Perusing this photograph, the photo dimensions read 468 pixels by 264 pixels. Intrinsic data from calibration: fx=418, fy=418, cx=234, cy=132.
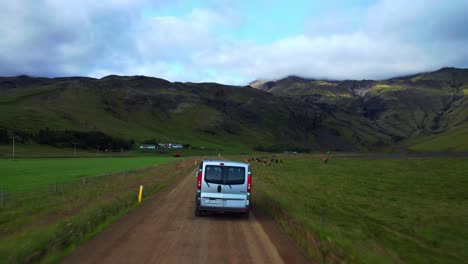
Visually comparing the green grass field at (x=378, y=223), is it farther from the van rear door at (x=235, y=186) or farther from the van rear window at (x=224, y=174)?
the van rear window at (x=224, y=174)

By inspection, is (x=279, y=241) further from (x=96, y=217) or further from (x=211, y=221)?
(x=96, y=217)

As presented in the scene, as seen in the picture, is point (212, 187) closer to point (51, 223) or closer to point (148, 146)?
point (51, 223)

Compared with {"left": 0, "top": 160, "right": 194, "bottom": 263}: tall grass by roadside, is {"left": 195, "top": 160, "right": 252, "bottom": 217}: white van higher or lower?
higher

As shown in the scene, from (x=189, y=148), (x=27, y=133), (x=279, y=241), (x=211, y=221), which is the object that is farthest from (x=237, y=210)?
(x=189, y=148)

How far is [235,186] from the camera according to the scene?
17.9 m

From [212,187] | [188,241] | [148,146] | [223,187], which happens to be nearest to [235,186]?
[223,187]

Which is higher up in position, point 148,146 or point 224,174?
point 224,174

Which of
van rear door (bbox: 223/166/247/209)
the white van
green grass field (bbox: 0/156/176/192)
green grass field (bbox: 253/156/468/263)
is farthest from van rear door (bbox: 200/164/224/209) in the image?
green grass field (bbox: 0/156/176/192)

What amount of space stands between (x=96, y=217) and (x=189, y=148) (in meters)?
179

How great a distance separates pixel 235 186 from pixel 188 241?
5.42m

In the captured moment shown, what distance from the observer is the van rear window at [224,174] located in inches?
710

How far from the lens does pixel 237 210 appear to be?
17.7m

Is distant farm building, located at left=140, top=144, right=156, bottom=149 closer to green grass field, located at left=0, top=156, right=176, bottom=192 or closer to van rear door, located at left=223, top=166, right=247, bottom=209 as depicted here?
green grass field, located at left=0, top=156, right=176, bottom=192

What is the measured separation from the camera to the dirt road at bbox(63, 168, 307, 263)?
1073 centimetres
